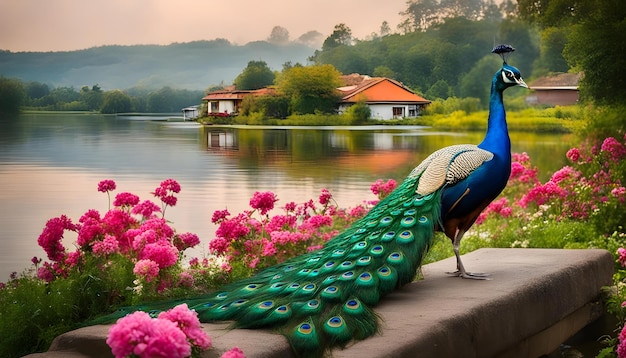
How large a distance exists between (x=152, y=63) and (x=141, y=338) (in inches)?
218

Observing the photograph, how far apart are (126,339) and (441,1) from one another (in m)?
7.48

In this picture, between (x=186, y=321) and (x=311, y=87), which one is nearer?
(x=186, y=321)

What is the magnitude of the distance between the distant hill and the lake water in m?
0.34

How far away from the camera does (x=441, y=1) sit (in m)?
9.24

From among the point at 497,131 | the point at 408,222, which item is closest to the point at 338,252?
the point at 408,222

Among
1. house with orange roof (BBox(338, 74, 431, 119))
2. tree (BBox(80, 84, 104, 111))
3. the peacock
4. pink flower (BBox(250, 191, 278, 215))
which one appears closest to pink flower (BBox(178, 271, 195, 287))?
the peacock

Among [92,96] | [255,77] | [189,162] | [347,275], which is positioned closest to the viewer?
[347,275]

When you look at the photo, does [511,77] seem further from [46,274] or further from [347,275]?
[46,274]

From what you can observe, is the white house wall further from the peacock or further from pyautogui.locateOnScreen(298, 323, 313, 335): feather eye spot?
pyautogui.locateOnScreen(298, 323, 313, 335): feather eye spot

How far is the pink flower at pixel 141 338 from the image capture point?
2.33 m

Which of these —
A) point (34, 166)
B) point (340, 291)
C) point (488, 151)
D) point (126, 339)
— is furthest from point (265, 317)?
point (34, 166)

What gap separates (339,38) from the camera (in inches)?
335

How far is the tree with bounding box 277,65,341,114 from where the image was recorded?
8.27 m

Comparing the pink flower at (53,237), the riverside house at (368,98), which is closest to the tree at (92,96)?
the riverside house at (368,98)
